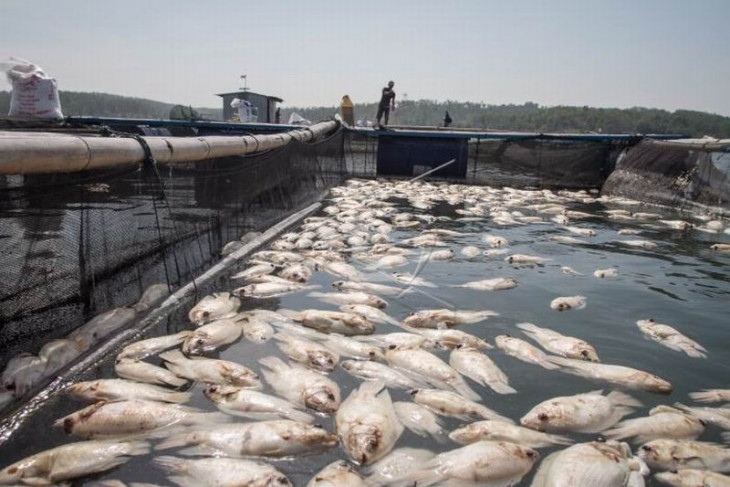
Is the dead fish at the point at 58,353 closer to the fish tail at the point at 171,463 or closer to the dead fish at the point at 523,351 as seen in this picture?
the fish tail at the point at 171,463

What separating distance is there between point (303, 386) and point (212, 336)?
1.23m

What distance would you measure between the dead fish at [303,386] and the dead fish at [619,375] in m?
2.05

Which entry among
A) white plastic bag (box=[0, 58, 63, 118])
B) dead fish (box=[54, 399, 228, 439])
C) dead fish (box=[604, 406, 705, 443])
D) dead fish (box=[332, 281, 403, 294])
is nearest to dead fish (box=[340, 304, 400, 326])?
dead fish (box=[332, 281, 403, 294])

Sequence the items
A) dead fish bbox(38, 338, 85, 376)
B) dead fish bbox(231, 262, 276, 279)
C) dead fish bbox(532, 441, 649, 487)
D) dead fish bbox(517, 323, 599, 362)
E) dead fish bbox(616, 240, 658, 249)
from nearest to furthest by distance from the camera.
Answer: dead fish bbox(532, 441, 649, 487) → dead fish bbox(38, 338, 85, 376) → dead fish bbox(517, 323, 599, 362) → dead fish bbox(231, 262, 276, 279) → dead fish bbox(616, 240, 658, 249)

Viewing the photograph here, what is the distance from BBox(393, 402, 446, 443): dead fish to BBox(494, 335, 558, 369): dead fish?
1.33 meters

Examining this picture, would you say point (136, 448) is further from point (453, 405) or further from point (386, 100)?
point (386, 100)

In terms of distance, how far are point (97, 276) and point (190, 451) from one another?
8.11 ft

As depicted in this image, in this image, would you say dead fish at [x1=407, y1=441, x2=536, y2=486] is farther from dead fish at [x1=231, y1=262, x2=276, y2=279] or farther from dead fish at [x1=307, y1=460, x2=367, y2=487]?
dead fish at [x1=231, y1=262, x2=276, y2=279]

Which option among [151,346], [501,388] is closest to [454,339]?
[501,388]

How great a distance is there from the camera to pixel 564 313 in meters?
5.62

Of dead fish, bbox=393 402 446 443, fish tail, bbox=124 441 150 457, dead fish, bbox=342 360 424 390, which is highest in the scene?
dead fish, bbox=342 360 424 390

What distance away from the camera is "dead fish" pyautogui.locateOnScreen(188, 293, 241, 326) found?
194 inches

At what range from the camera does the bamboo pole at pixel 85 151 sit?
3488 mm

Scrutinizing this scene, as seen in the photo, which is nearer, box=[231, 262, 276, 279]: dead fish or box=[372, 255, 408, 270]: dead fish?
box=[231, 262, 276, 279]: dead fish
